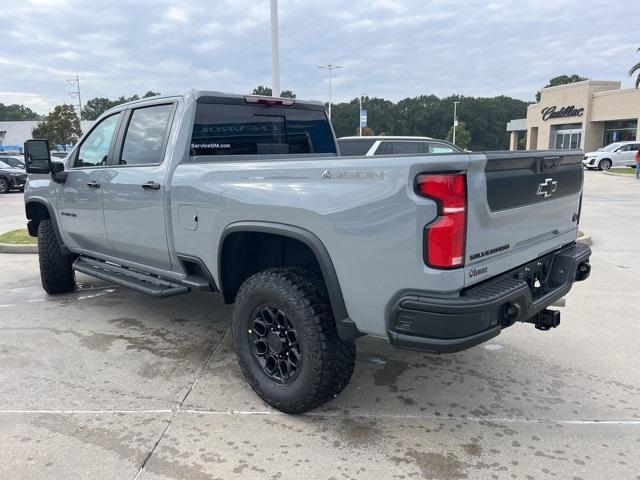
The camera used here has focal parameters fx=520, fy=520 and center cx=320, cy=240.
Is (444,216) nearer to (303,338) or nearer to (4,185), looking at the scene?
(303,338)

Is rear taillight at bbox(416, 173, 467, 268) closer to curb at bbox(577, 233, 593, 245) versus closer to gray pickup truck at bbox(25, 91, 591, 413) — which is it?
gray pickup truck at bbox(25, 91, 591, 413)

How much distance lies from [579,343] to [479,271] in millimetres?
2369

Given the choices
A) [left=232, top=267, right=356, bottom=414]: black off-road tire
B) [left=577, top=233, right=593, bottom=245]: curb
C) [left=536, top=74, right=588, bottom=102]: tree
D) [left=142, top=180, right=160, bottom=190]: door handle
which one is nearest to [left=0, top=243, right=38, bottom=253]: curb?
[left=142, top=180, right=160, bottom=190]: door handle

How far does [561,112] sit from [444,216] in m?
52.3

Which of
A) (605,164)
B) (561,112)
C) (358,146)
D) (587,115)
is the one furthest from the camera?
(561,112)

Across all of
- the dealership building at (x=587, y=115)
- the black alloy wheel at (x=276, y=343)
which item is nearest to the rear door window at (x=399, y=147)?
the black alloy wheel at (x=276, y=343)

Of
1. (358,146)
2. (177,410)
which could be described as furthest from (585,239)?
(177,410)

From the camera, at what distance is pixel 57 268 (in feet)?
18.7

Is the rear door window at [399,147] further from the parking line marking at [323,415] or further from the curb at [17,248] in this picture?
the parking line marking at [323,415]

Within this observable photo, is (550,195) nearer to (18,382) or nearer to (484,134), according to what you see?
(18,382)

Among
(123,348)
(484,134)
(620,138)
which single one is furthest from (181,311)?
(484,134)

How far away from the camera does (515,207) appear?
9.38 ft

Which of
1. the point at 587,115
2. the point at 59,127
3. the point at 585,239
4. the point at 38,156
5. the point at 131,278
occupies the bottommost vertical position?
the point at 585,239

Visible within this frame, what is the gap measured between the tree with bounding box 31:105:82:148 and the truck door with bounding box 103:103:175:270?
50.6 meters
